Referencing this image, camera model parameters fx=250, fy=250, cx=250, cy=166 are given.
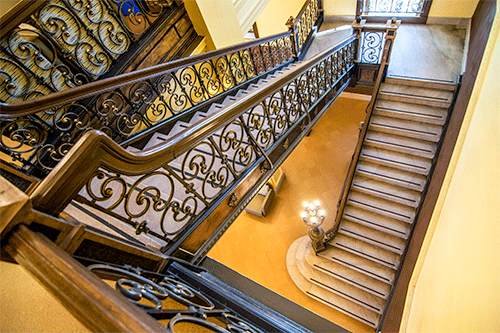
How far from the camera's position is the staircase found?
15.3 ft

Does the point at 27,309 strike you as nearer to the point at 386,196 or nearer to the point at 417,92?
the point at 386,196

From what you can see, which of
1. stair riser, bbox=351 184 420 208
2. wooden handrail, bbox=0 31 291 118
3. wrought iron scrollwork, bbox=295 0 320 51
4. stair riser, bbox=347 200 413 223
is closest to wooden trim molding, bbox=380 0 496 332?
stair riser, bbox=347 200 413 223

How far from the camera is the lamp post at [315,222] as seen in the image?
494 cm

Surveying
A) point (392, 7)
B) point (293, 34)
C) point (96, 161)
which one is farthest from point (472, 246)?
point (392, 7)

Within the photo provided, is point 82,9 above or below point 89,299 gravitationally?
above

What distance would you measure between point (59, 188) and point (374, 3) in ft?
29.5

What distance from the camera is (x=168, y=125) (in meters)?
3.42

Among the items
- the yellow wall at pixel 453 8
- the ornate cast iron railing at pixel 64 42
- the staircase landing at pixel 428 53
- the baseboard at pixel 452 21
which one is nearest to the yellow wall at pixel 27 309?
the ornate cast iron railing at pixel 64 42

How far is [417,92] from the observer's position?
5250 mm

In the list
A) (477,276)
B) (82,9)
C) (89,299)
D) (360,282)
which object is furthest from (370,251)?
(82,9)

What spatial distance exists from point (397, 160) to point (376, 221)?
1319mm

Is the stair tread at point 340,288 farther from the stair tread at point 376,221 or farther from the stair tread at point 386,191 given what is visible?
the stair tread at point 386,191

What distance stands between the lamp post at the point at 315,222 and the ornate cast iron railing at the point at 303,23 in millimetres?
3697

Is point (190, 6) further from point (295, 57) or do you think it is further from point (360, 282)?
point (360, 282)
